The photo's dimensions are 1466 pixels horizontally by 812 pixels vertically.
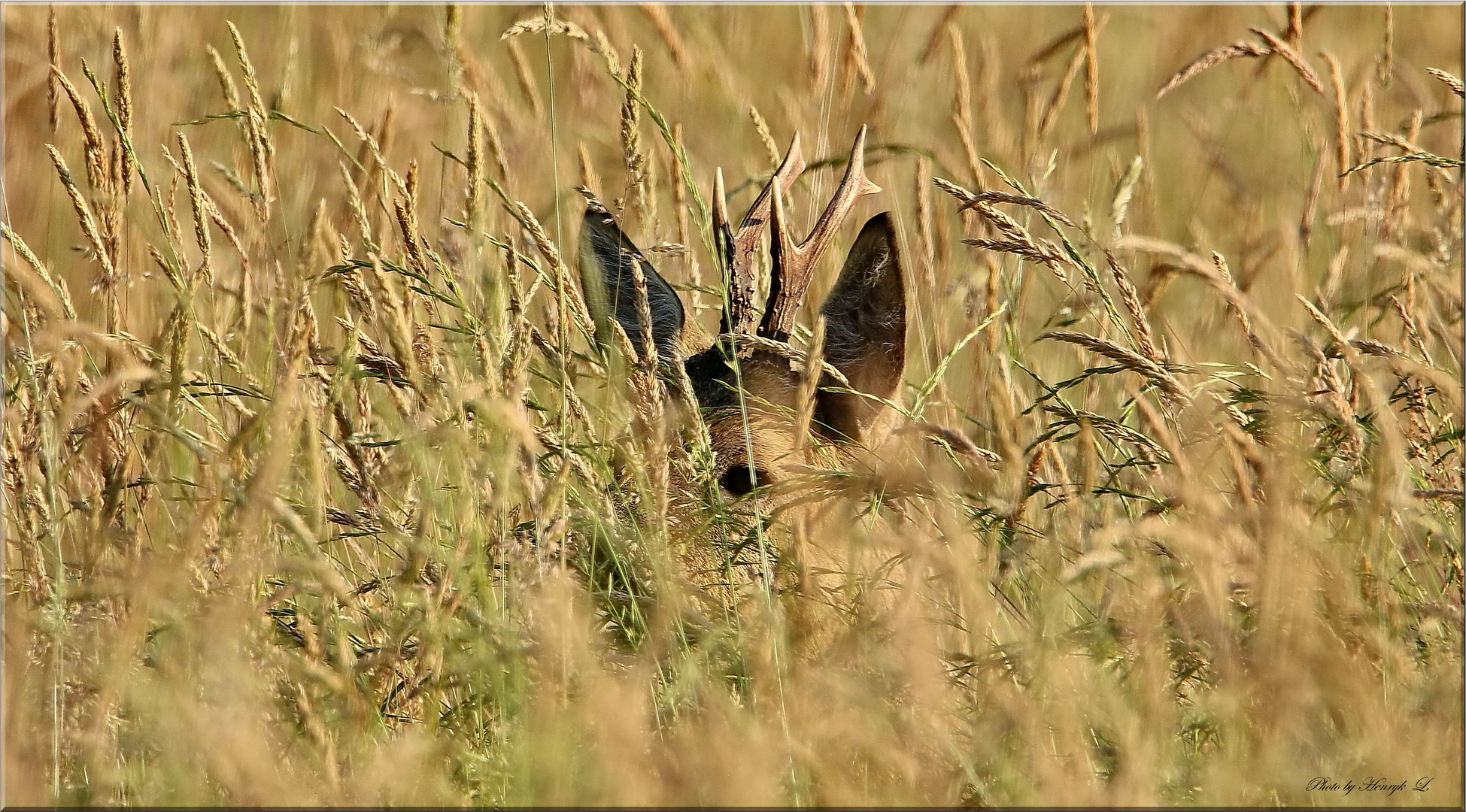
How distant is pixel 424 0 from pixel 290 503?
268 centimetres

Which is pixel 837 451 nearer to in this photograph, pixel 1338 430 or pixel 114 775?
pixel 1338 430

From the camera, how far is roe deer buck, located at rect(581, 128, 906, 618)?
11.0 ft

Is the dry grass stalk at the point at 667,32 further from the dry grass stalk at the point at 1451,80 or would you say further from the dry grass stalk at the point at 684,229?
the dry grass stalk at the point at 1451,80

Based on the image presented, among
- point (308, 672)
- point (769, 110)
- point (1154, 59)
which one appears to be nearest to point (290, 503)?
point (308, 672)

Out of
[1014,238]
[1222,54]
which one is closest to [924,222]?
[1222,54]

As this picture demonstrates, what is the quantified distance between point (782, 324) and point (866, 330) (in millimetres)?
263

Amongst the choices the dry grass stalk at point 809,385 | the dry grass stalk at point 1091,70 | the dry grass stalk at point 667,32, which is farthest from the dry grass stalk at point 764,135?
the dry grass stalk at point 809,385

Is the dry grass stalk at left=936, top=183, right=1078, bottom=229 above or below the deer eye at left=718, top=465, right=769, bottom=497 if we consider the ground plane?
above

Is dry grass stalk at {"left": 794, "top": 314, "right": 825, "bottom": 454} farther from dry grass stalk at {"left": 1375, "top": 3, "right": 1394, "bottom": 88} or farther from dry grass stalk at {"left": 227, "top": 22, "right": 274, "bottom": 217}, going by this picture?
dry grass stalk at {"left": 1375, "top": 3, "right": 1394, "bottom": 88}

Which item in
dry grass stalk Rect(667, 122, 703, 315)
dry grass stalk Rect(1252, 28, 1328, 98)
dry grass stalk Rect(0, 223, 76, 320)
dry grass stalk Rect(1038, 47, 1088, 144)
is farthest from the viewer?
dry grass stalk Rect(1038, 47, 1088, 144)

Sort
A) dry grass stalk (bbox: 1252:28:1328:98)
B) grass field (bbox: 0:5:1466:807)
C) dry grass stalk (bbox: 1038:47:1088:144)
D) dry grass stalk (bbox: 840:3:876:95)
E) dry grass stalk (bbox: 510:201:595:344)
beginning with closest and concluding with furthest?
grass field (bbox: 0:5:1466:807) < dry grass stalk (bbox: 510:201:595:344) < dry grass stalk (bbox: 1252:28:1328:98) < dry grass stalk (bbox: 840:3:876:95) < dry grass stalk (bbox: 1038:47:1088:144)

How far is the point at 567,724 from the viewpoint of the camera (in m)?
2.03

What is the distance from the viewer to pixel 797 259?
141 inches

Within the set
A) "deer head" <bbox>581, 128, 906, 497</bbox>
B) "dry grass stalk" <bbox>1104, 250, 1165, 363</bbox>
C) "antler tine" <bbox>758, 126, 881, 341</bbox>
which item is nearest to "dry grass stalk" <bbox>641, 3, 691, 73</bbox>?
"deer head" <bbox>581, 128, 906, 497</bbox>
